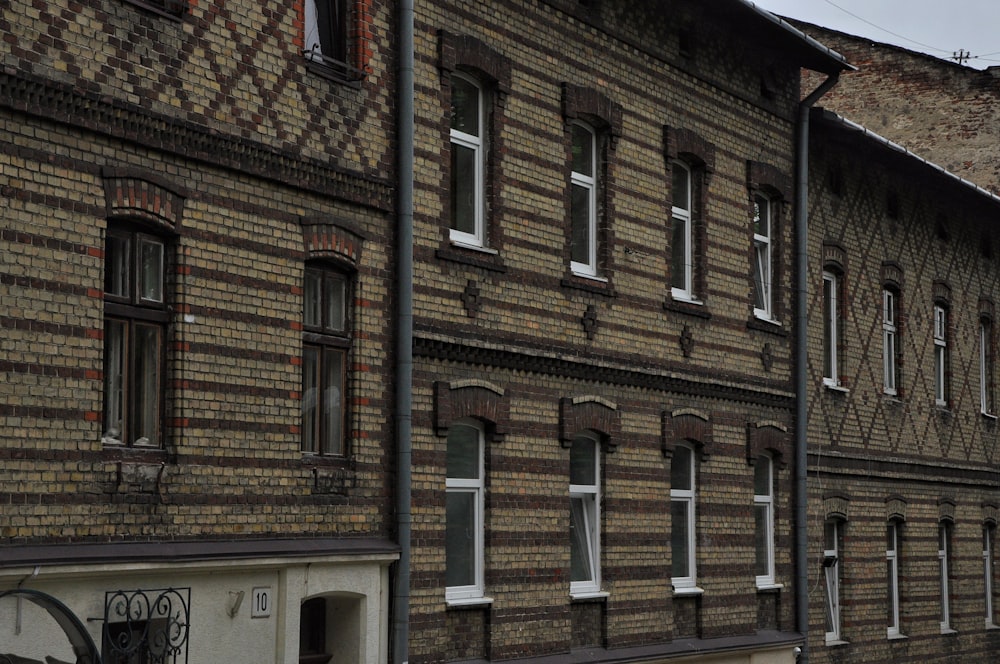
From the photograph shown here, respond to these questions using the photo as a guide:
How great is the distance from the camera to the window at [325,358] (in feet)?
44.9

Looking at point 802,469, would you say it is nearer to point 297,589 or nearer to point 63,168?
point 297,589

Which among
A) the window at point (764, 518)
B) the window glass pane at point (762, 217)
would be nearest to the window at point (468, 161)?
the window glass pane at point (762, 217)

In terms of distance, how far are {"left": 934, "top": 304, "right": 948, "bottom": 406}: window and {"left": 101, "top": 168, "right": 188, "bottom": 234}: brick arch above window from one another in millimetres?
17049

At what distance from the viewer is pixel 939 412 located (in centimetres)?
2630

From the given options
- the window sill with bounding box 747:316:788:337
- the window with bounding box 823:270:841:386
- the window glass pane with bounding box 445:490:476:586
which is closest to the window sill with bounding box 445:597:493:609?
the window glass pane with bounding box 445:490:476:586

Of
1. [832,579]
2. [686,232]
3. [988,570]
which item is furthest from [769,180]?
[988,570]

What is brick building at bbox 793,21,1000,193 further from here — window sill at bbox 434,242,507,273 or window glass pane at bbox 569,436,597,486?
window sill at bbox 434,242,507,273

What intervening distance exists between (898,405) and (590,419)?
9.05 m

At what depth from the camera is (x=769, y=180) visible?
68.6 feet

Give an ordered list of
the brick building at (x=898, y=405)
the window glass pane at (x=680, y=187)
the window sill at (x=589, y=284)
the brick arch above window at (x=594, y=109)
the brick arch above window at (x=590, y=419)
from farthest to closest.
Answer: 1. the brick building at (x=898, y=405)
2. the window glass pane at (x=680, y=187)
3. the brick arch above window at (x=594, y=109)
4. the window sill at (x=589, y=284)
5. the brick arch above window at (x=590, y=419)

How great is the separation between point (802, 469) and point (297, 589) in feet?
32.1

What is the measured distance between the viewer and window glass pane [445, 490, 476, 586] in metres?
15.2

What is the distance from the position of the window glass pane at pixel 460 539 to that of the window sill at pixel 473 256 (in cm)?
204

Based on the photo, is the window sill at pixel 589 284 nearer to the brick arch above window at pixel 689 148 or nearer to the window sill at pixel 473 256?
the window sill at pixel 473 256
